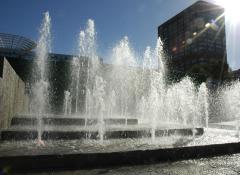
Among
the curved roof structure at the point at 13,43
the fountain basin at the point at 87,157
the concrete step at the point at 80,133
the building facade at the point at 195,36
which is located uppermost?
the building facade at the point at 195,36

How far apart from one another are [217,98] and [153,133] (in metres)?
27.7

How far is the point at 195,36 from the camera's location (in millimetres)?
87125

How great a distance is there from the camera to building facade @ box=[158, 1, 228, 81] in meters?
84.1

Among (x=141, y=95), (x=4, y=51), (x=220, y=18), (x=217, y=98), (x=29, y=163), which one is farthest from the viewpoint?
(x=220, y=18)

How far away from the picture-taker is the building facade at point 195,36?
276 ft

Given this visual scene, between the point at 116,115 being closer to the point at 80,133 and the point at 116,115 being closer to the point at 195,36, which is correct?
the point at 80,133

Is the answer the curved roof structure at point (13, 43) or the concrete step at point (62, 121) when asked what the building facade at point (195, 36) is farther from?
the concrete step at point (62, 121)

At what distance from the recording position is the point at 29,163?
4824 mm

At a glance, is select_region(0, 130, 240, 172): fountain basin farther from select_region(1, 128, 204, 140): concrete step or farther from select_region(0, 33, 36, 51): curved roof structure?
select_region(0, 33, 36, 51): curved roof structure

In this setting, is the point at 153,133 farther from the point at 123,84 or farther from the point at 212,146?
the point at 123,84

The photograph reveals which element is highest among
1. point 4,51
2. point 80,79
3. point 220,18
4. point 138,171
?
point 220,18

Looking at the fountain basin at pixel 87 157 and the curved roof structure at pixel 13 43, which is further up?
the curved roof structure at pixel 13 43

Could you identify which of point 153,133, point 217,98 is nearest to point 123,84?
point 217,98

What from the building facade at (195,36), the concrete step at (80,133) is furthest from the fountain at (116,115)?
the building facade at (195,36)
